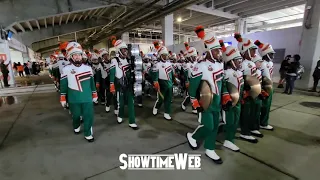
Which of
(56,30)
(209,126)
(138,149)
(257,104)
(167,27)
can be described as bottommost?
(138,149)

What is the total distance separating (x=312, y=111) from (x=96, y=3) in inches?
365

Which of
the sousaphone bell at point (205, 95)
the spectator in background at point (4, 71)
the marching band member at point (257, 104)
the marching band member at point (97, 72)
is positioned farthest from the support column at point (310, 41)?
the spectator in background at point (4, 71)

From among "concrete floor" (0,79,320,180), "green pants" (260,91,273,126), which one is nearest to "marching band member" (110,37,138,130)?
"concrete floor" (0,79,320,180)

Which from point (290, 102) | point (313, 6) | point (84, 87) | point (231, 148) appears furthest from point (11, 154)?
point (313, 6)

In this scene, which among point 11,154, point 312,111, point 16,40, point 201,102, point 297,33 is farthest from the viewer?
point 16,40

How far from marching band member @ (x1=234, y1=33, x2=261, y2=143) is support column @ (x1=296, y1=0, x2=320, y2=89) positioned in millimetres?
6777

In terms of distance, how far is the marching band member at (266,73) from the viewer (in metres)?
3.23

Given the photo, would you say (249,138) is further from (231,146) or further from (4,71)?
(4,71)

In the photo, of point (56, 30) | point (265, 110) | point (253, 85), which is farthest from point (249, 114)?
point (56, 30)

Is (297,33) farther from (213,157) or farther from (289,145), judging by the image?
(213,157)

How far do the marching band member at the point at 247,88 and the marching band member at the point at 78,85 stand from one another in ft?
8.47

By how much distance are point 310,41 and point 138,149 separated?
8.93 meters

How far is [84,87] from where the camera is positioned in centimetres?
304

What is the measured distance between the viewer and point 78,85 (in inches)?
118
